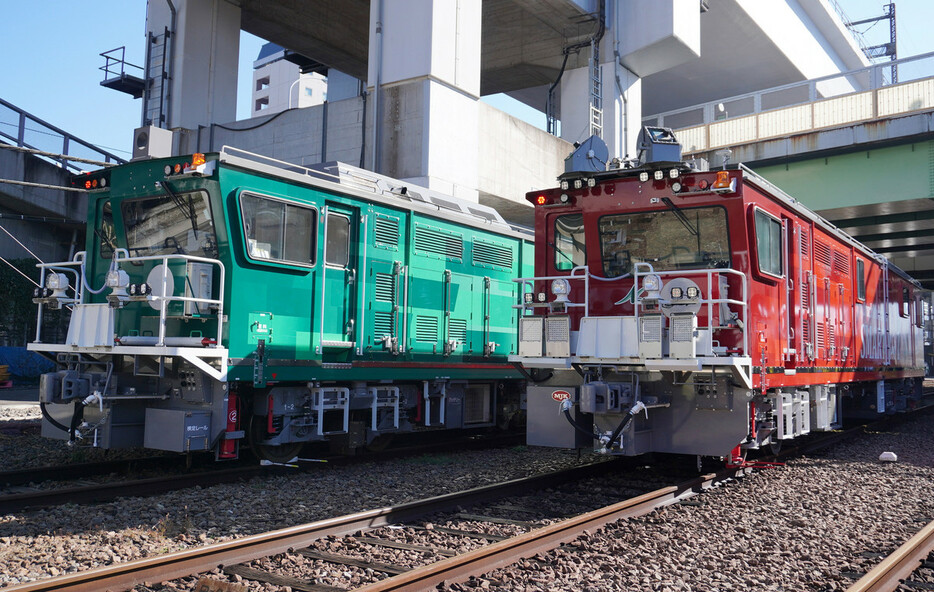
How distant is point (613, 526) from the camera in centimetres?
677

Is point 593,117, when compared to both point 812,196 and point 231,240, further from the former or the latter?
point 231,240

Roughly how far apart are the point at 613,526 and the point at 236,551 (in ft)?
10.5

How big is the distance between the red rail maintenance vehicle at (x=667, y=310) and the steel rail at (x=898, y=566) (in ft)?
6.72

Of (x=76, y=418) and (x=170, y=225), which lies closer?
(x=76, y=418)

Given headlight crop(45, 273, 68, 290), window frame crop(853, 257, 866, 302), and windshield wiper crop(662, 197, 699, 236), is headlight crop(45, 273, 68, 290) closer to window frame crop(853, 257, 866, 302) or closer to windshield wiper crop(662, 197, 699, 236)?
windshield wiper crop(662, 197, 699, 236)

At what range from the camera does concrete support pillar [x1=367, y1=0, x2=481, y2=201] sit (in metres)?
18.0

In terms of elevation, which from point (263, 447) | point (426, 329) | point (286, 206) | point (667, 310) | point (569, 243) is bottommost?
point (263, 447)

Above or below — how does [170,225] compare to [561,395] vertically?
above

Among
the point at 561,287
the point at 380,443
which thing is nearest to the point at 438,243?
the point at 380,443

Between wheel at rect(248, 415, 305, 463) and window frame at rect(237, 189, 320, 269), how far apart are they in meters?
1.86

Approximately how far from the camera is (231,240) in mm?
8688

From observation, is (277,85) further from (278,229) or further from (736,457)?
(736,457)

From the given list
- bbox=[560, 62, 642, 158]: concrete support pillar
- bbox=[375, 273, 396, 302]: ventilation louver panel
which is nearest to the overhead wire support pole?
bbox=[560, 62, 642, 158]: concrete support pillar

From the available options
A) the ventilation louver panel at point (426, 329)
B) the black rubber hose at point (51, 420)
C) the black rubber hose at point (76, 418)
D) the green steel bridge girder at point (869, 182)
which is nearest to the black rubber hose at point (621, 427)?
the ventilation louver panel at point (426, 329)
